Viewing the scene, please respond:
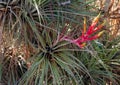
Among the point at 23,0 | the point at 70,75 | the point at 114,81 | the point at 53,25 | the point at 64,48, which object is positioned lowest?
the point at 114,81

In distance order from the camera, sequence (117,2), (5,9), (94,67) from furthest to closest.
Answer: (117,2) → (94,67) → (5,9)

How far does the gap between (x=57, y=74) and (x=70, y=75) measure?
81 millimetres

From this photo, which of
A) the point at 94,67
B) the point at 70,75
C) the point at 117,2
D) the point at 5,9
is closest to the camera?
the point at 5,9

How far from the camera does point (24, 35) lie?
3.87 feet

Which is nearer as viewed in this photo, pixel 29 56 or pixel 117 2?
pixel 29 56

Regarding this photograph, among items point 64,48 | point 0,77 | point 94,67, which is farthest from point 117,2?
point 0,77

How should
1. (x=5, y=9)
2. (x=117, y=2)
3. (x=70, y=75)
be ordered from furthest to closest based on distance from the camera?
(x=117, y=2)
(x=70, y=75)
(x=5, y=9)

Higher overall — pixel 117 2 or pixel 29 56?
pixel 117 2

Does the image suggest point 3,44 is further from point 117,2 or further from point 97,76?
point 117,2

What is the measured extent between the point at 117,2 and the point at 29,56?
2.02ft

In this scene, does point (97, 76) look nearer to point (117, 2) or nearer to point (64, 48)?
point (64, 48)

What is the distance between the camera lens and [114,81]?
4.83ft

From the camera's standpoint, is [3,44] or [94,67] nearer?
[3,44]

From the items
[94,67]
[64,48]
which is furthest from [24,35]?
[94,67]
